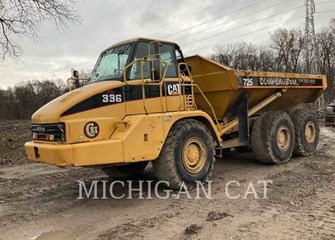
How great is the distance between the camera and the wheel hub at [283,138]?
31.1ft

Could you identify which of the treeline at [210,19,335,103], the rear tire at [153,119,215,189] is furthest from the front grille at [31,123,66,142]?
the treeline at [210,19,335,103]

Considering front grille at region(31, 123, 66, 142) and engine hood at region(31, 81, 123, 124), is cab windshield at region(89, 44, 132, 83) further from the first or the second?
front grille at region(31, 123, 66, 142)

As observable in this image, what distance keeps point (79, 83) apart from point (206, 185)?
310 cm

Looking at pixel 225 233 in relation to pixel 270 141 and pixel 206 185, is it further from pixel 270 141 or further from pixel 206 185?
pixel 270 141

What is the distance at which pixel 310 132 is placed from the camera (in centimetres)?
1077

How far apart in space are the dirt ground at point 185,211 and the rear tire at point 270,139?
14.1 inches

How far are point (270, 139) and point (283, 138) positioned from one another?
29.5 inches

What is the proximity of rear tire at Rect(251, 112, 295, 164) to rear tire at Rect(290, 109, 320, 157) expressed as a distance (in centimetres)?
71

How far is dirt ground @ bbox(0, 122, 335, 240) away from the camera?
16.8ft

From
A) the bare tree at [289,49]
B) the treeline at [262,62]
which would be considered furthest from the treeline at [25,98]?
the bare tree at [289,49]

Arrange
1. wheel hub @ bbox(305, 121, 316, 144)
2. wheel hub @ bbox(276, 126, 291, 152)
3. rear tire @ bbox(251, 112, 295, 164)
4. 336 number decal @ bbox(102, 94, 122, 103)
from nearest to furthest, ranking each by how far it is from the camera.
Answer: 1. 336 number decal @ bbox(102, 94, 122, 103)
2. rear tire @ bbox(251, 112, 295, 164)
3. wheel hub @ bbox(276, 126, 291, 152)
4. wheel hub @ bbox(305, 121, 316, 144)

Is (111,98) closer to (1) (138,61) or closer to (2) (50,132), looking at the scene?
(1) (138,61)

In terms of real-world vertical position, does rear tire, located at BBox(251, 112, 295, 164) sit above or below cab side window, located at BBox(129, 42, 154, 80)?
below

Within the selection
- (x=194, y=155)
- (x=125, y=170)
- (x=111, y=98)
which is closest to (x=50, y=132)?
(x=111, y=98)
